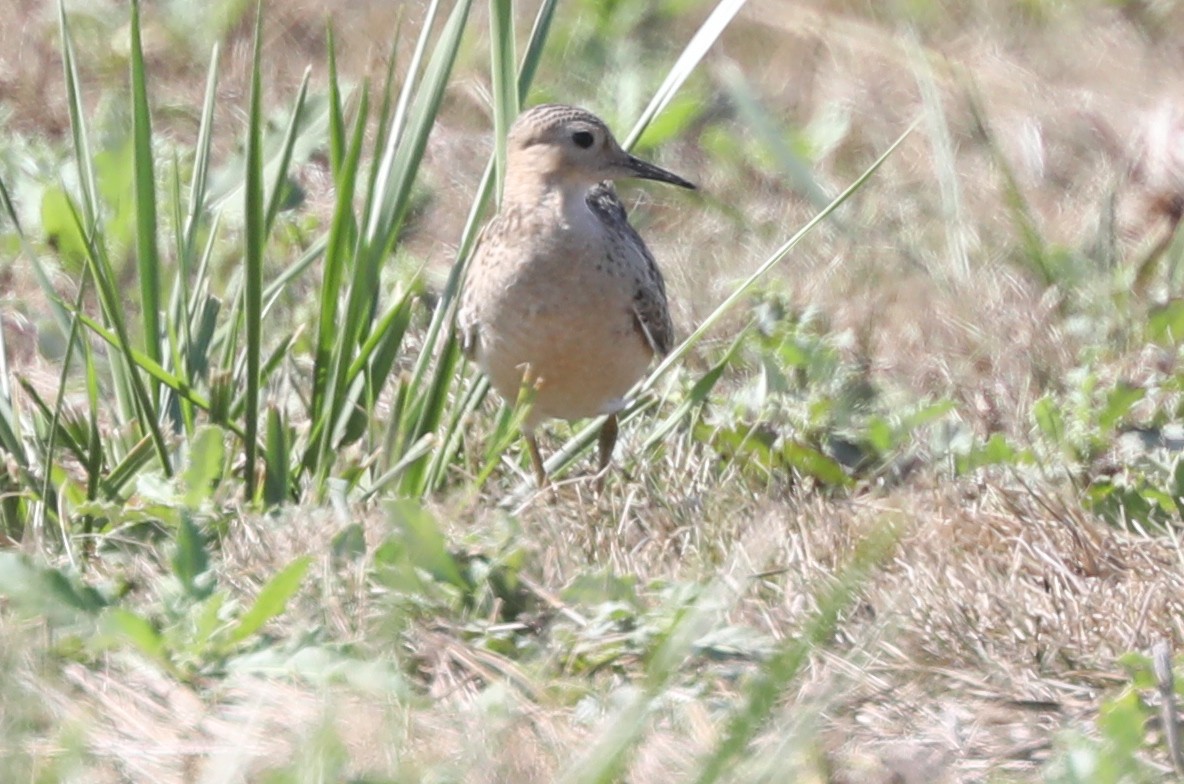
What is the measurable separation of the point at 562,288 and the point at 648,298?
9.8 inches

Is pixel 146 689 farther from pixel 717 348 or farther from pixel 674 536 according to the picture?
pixel 717 348

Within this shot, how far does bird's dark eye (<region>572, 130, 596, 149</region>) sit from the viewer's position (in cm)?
504

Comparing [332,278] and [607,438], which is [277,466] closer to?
[332,278]

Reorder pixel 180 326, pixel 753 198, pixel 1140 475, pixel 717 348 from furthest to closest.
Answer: pixel 753 198
pixel 717 348
pixel 180 326
pixel 1140 475

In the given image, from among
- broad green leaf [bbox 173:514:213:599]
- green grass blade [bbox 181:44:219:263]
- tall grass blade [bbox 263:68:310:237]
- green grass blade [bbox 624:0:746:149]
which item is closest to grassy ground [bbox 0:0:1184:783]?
broad green leaf [bbox 173:514:213:599]

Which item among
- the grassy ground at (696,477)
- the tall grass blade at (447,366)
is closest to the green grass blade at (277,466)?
the grassy ground at (696,477)

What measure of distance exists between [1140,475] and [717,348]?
151cm

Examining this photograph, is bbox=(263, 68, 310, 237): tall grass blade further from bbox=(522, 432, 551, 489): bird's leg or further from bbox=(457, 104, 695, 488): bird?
bbox=(522, 432, 551, 489): bird's leg

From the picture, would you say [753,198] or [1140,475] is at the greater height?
[753,198]

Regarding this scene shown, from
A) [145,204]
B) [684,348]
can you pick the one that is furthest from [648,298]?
[145,204]

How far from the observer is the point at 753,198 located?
21.0 feet

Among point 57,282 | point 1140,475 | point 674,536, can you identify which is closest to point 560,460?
point 674,536

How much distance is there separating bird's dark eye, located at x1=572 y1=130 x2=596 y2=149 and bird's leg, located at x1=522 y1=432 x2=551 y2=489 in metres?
0.77

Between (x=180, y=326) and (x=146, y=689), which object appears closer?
(x=146, y=689)
